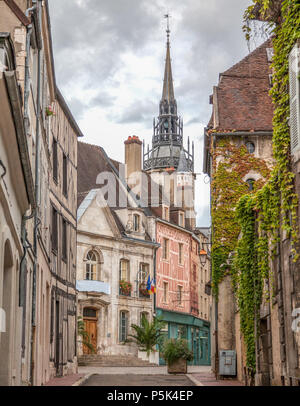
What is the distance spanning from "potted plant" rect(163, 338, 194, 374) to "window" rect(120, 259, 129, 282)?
1430 centimetres

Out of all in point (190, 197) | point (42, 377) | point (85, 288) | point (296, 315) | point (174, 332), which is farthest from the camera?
point (190, 197)

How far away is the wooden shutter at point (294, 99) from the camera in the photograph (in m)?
10.9

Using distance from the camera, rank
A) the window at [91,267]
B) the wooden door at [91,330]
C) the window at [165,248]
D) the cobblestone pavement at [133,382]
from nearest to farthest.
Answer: the cobblestone pavement at [133,382]
the wooden door at [91,330]
the window at [91,267]
the window at [165,248]

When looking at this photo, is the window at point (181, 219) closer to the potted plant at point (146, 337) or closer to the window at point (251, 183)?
the potted plant at point (146, 337)

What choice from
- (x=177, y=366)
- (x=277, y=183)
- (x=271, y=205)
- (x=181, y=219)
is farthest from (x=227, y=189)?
(x=181, y=219)

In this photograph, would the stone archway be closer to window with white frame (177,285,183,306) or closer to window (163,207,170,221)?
window (163,207,170,221)

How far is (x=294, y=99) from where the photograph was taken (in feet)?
36.2

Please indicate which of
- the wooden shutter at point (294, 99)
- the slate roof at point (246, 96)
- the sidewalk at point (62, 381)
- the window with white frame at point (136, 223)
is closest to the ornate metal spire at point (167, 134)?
the window with white frame at point (136, 223)

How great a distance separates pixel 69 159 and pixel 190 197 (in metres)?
37.6

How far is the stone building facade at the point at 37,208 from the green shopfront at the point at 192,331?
64.7ft

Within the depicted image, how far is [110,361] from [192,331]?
15.3 m

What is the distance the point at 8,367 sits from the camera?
9359 millimetres
